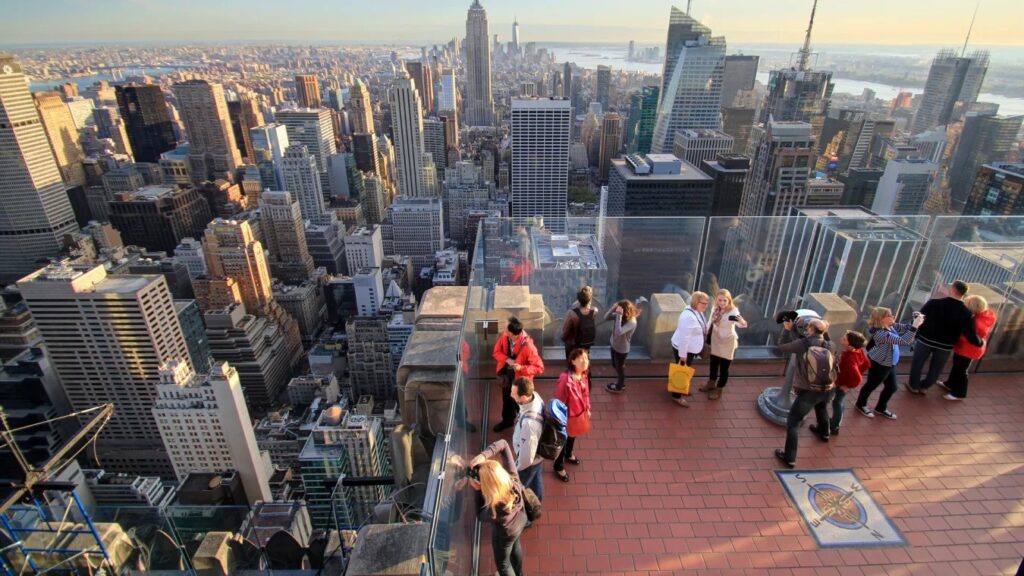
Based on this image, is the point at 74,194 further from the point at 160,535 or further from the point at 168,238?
the point at 160,535

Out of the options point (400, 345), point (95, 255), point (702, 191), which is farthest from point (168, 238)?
point (702, 191)

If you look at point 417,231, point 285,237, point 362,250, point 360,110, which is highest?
point 360,110

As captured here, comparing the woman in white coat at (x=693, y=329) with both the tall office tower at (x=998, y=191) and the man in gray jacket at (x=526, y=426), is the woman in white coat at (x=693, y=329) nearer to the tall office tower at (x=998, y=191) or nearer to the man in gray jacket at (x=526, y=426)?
the man in gray jacket at (x=526, y=426)

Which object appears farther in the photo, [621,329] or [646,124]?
[646,124]

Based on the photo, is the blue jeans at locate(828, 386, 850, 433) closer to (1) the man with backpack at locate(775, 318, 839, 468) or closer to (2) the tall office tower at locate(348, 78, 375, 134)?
(1) the man with backpack at locate(775, 318, 839, 468)

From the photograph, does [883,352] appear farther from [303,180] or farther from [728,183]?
[303,180]

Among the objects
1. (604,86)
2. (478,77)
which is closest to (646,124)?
(604,86)
